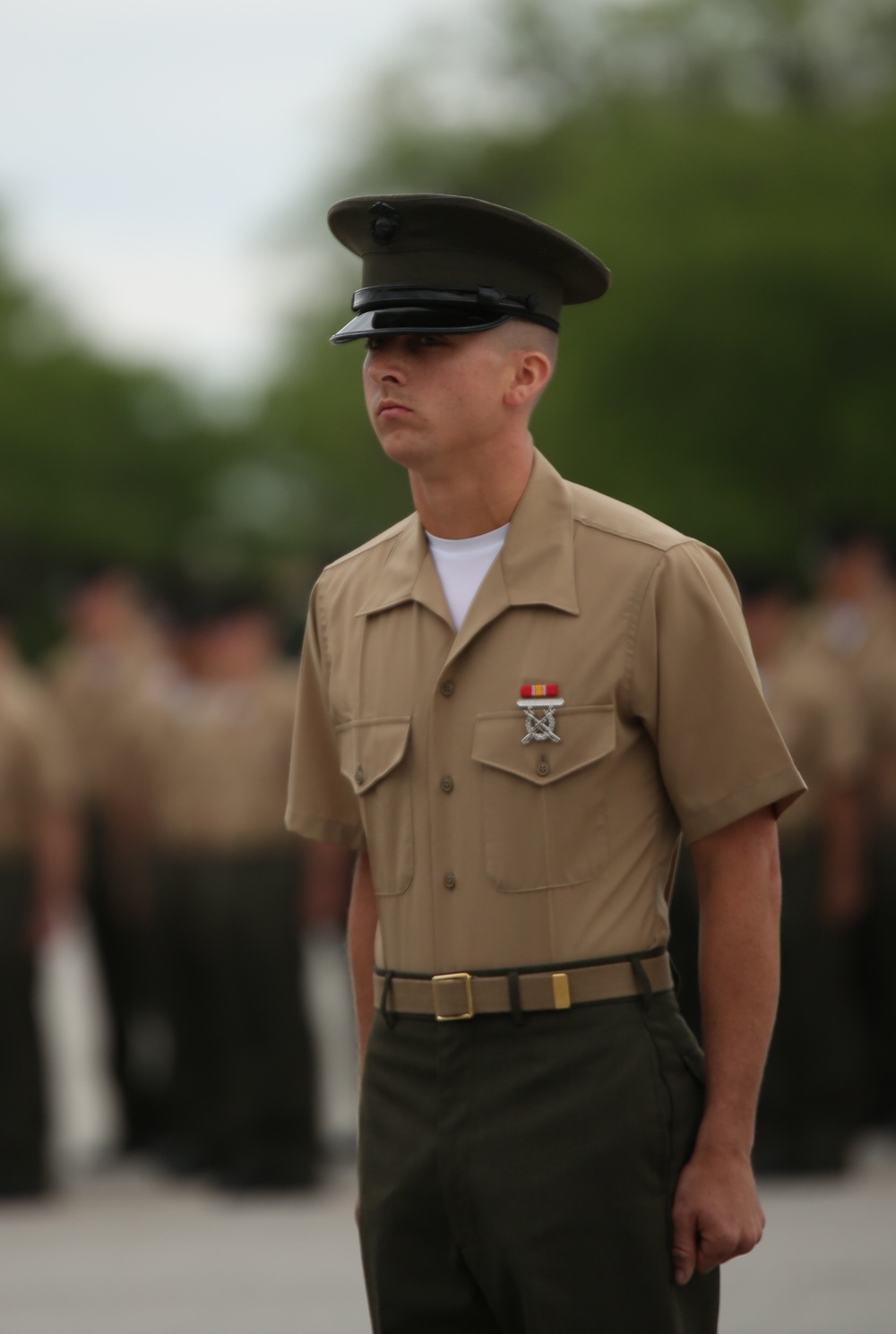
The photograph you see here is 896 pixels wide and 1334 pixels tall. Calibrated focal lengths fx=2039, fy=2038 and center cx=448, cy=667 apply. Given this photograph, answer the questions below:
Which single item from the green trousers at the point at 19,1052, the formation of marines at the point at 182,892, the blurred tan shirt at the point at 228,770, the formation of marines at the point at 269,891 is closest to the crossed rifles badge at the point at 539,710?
the formation of marines at the point at 269,891

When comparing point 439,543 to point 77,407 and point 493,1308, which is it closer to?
point 493,1308

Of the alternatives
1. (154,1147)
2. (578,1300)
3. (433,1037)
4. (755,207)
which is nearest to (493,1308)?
(578,1300)

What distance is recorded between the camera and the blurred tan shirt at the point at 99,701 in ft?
28.6

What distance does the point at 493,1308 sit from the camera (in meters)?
2.69

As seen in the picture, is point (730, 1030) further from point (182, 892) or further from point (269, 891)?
point (182, 892)

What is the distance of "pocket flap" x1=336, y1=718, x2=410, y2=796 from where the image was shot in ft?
9.16

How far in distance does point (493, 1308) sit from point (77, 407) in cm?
2882

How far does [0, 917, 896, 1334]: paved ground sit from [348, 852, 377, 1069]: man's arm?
252 cm

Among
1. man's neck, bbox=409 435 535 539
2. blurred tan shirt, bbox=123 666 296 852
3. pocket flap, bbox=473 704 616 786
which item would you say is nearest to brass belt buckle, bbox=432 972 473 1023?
pocket flap, bbox=473 704 616 786

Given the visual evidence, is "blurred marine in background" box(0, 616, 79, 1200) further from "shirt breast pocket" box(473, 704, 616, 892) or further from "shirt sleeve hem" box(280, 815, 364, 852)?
"shirt breast pocket" box(473, 704, 616, 892)

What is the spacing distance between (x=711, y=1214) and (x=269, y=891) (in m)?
5.08

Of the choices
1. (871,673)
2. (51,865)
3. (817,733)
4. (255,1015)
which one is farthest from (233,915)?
(871,673)

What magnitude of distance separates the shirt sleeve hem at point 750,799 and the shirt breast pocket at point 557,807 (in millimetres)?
136

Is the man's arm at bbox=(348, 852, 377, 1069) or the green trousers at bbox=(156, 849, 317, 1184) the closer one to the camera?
the man's arm at bbox=(348, 852, 377, 1069)
